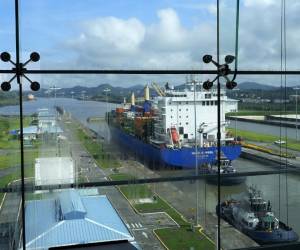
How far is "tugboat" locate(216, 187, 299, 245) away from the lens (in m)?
3.00

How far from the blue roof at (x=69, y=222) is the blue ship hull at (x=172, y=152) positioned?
1.59 feet

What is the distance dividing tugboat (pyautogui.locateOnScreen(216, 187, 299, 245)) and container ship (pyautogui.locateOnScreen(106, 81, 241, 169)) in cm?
41

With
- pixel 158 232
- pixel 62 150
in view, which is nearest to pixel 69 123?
pixel 62 150

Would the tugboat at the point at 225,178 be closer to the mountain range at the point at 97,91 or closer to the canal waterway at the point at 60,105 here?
the mountain range at the point at 97,91

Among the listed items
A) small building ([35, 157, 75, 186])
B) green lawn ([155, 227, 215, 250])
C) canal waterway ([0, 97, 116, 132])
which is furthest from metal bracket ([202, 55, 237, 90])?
green lawn ([155, 227, 215, 250])

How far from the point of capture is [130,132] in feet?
10.7

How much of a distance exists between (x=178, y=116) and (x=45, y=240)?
80.1 inches

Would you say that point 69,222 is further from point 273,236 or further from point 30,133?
point 273,236

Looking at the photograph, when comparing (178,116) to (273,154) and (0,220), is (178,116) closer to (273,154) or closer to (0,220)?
(273,154)

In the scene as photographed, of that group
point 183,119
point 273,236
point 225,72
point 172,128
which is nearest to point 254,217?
point 273,236

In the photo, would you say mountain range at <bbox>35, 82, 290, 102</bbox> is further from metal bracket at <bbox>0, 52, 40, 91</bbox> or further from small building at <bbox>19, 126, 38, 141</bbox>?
metal bracket at <bbox>0, 52, 40, 91</bbox>

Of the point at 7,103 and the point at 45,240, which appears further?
the point at 45,240

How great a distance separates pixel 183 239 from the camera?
11.6 feet

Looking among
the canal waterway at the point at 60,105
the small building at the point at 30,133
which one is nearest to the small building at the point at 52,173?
the small building at the point at 30,133
